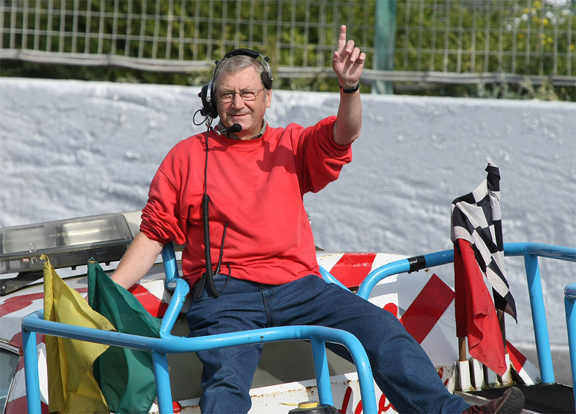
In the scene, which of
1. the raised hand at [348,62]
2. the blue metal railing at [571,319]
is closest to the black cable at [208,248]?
the raised hand at [348,62]

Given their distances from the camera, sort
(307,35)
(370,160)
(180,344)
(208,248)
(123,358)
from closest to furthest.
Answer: (180,344)
(123,358)
(208,248)
(370,160)
(307,35)

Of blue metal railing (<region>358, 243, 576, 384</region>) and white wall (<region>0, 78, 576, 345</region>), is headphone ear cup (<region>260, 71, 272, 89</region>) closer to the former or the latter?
blue metal railing (<region>358, 243, 576, 384</region>)

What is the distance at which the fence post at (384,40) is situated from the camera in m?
5.57

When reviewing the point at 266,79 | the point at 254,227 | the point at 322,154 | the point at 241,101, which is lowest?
the point at 254,227

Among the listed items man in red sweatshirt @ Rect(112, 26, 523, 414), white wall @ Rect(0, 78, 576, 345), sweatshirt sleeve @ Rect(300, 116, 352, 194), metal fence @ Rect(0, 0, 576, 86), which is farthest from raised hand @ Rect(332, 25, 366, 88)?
metal fence @ Rect(0, 0, 576, 86)

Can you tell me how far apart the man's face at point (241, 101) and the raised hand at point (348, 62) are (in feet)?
1.65

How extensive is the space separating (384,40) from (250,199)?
10.8 feet

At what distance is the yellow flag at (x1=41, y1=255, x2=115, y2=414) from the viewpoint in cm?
223

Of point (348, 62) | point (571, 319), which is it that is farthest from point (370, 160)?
point (571, 319)

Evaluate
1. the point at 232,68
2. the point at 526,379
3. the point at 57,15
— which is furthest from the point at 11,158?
the point at 526,379

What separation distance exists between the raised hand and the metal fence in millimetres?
3130

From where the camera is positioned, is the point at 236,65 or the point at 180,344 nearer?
the point at 180,344

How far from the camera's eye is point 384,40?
5.62 meters

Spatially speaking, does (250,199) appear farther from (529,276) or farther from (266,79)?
(529,276)
